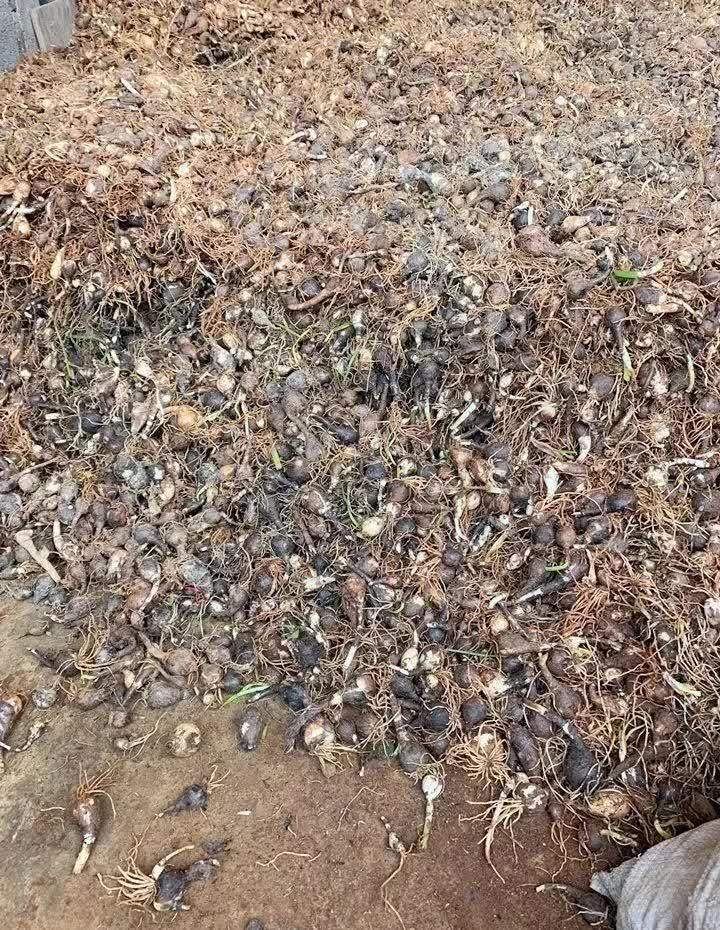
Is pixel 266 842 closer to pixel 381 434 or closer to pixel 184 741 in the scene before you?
pixel 184 741

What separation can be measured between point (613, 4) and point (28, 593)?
543 centimetres

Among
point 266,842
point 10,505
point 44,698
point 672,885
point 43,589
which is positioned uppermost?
point 10,505

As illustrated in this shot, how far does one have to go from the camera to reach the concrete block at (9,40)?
3.53 meters

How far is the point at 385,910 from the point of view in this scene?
1.84 metres

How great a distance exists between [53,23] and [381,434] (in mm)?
3475

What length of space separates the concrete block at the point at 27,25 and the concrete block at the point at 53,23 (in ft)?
0.06

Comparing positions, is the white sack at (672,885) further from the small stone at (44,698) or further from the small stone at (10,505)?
the small stone at (10,505)

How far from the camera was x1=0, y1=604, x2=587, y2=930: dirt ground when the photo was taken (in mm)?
1826

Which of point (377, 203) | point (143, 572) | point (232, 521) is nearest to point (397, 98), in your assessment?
point (377, 203)

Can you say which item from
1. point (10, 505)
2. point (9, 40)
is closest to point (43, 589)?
point (10, 505)

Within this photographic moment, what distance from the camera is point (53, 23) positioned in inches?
147

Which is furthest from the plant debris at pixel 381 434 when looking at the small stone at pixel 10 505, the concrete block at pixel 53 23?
the concrete block at pixel 53 23

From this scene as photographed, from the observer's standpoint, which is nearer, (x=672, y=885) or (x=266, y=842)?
(x=672, y=885)

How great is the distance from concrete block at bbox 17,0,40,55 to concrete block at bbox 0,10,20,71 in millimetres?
33
